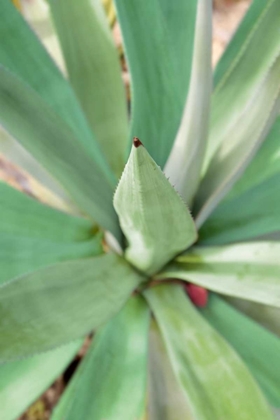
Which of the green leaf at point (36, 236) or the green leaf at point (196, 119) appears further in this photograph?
the green leaf at point (36, 236)

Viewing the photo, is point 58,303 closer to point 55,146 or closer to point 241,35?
point 55,146

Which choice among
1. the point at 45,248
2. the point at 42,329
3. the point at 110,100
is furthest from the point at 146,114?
the point at 42,329

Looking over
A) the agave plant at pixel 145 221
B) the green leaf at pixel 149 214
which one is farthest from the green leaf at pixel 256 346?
the green leaf at pixel 149 214

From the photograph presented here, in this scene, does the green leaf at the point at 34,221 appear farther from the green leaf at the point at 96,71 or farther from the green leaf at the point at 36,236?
the green leaf at the point at 96,71

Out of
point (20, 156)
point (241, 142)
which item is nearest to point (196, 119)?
point (241, 142)

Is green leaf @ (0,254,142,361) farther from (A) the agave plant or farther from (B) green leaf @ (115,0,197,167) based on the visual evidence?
(B) green leaf @ (115,0,197,167)

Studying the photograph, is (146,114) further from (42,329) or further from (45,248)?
(42,329)

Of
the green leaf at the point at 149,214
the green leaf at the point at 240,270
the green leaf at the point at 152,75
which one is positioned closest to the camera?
the green leaf at the point at 149,214
